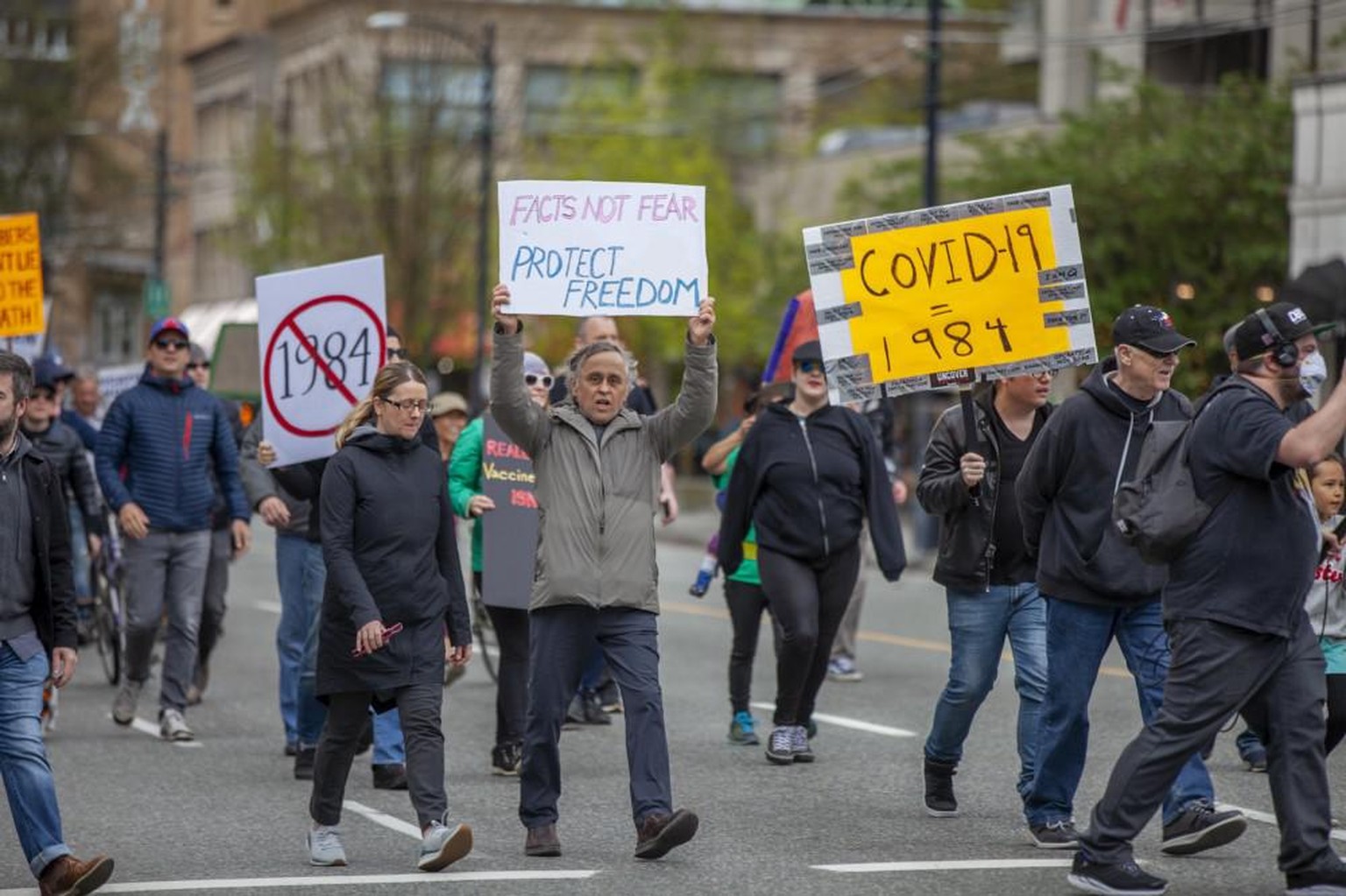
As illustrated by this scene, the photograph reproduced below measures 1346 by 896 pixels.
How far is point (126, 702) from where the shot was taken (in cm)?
1329

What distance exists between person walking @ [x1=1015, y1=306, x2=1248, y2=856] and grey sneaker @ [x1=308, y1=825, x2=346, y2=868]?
2587 millimetres

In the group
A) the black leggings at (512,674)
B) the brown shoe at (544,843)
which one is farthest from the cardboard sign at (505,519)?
the brown shoe at (544,843)

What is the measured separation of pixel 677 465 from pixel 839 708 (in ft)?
132

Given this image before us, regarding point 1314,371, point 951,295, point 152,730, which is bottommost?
point 152,730

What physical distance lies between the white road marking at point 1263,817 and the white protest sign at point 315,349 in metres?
4.24

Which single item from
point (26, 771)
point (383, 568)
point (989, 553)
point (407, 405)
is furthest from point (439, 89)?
point (26, 771)

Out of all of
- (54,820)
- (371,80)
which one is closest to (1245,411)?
(54,820)

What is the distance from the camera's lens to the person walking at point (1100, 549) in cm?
881

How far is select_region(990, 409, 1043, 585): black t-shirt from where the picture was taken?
9812 millimetres

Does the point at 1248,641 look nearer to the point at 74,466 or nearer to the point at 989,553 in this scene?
the point at 989,553

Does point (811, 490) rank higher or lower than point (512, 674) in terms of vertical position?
higher

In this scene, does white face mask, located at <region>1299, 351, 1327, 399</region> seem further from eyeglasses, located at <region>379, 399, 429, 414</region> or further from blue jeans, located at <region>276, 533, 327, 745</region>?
blue jeans, located at <region>276, 533, 327, 745</region>

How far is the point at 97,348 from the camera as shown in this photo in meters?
76.4

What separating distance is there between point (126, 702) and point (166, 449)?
142 centimetres
